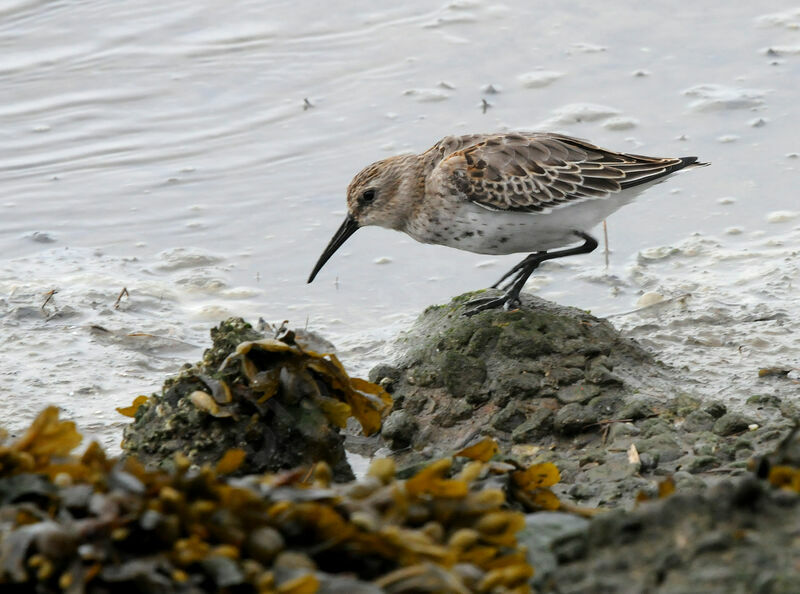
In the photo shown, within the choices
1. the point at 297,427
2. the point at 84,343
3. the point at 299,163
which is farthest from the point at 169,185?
the point at 297,427

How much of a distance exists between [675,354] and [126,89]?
6.24 metres

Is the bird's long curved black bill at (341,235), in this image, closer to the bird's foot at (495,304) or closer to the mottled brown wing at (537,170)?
the mottled brown wing at (537,170)

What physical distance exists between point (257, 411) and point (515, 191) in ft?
7.30

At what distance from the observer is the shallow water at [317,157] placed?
7066 mm

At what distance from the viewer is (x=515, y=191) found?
607 cm

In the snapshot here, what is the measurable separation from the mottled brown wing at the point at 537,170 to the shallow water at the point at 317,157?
3.30ft

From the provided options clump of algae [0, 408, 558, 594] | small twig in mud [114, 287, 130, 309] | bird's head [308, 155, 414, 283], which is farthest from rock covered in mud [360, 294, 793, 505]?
small twig in mud [114, 287, 130, 309]

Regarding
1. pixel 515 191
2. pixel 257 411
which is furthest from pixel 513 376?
pixel 257 411

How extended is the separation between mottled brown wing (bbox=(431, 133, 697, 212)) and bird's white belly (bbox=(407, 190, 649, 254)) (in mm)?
59

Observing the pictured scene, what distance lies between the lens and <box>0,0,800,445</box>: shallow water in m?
7.07

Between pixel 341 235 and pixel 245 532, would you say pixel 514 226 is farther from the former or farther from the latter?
pixel 245 532

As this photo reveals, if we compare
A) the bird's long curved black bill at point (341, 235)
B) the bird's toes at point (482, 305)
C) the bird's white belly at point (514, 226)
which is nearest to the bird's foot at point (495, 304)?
the bird's toes at point (482, 305)

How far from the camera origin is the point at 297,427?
461 cm

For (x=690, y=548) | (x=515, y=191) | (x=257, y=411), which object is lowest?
(x=257, y=411)
